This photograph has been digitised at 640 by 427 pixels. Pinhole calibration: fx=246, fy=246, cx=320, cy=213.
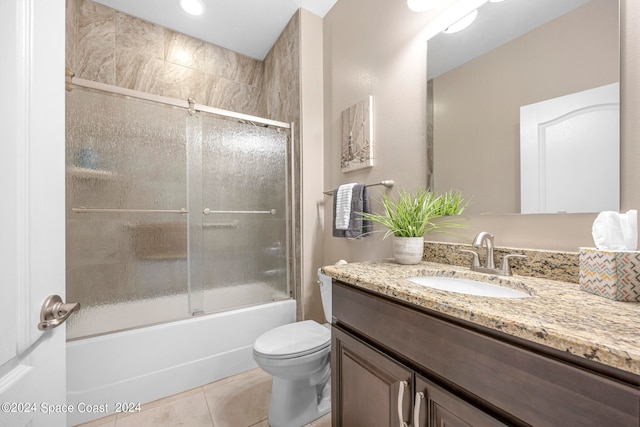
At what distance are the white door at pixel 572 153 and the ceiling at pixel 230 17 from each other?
70.5 inches

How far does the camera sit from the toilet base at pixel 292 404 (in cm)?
121

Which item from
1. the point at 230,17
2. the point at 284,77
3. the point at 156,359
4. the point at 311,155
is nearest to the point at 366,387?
the point at 156,359

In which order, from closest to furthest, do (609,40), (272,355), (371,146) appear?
(609,40), (272,355), (371,146)

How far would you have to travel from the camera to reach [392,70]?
4.66 feet

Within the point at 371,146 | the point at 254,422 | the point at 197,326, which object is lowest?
the point at 254,422

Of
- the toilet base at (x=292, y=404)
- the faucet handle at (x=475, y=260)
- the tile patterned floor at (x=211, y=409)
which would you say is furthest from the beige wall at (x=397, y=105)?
the tile patterned floor at (x=211, y=409)

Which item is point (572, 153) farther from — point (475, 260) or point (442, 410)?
point (442, 410)

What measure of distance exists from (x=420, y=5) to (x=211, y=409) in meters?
2.42

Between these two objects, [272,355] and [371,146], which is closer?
[272,355]

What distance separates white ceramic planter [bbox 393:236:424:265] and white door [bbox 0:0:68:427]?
3.63 feet

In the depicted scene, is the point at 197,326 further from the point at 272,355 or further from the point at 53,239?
the point at 53,239

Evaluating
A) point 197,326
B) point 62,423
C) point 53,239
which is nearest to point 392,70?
point 53,239

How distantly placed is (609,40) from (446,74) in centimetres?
52

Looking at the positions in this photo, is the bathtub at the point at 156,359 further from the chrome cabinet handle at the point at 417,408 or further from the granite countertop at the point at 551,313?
the chrome cabinet handle at the point at 417,408
